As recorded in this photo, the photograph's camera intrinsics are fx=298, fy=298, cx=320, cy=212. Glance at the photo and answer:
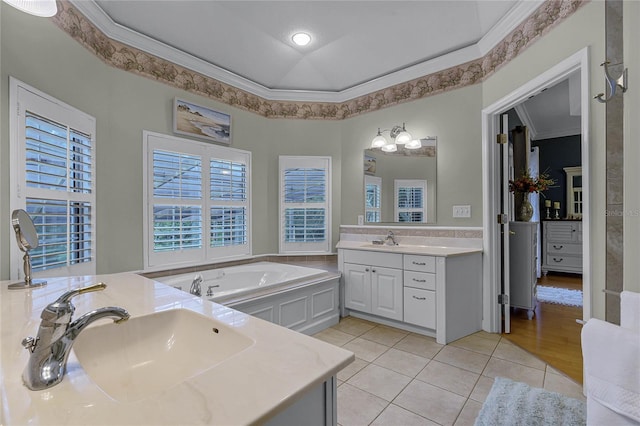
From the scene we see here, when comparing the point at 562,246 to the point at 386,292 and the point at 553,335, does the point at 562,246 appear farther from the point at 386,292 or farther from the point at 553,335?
the point at 386,292

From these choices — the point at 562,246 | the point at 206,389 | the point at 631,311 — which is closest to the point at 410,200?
the point at 631,311

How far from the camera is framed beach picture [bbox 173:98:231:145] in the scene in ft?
9.70

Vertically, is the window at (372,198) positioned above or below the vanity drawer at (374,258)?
above

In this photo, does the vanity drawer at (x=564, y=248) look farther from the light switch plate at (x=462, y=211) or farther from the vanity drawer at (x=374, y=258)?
A: the vanity drawer at (x=374, y=258)

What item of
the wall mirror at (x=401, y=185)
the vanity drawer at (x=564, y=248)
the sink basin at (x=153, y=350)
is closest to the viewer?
the sink basin at (x=153, y=350)

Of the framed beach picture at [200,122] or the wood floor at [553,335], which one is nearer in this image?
the wood floor at [553,335]

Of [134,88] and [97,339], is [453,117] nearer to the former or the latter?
[134,88]

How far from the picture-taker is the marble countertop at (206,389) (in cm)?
53

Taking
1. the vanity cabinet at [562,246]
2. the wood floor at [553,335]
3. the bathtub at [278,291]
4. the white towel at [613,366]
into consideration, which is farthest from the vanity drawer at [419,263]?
the vanity cabinet at [562,246]

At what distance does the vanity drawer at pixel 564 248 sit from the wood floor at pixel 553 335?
199cm

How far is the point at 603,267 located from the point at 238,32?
→ 3346 millimetres

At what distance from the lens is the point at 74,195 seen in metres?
2.09

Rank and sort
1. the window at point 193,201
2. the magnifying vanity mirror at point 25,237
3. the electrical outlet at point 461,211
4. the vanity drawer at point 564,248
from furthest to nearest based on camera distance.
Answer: the vanity drawer at point 564,248 < the electrical outlet at point 461,211 < the window at point 193,201 < the magnifying vanity mirror at point 25,237

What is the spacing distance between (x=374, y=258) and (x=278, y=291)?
1.05 meters
